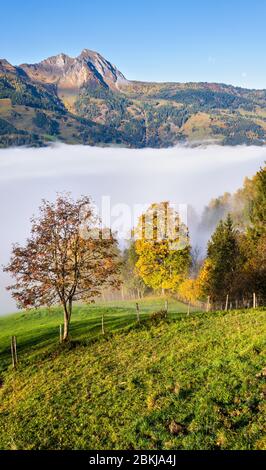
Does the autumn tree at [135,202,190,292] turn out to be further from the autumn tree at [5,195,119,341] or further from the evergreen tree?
the autumn tree at [5,195,119,341]

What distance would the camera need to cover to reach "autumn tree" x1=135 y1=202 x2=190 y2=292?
58.9 meters

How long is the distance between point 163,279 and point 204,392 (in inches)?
1626

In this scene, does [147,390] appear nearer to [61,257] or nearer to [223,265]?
[61,257]

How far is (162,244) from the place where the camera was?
5916 centimetres

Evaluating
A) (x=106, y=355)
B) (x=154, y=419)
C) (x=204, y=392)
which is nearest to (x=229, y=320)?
(x=106, y=355)

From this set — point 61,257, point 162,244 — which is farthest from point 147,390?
point 162,244

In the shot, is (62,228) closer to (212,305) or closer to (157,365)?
(157,365)

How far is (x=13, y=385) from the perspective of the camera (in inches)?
1184

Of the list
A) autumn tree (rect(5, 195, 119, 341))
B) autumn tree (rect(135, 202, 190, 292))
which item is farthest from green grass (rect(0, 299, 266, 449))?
autumn tree (rect(135, 202, 190, 292))

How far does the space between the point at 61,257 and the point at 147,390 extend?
785 inches

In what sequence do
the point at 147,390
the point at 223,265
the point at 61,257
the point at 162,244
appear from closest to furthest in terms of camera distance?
the point at 147,390 < the point at 61,257 < the point at 162,244 < the point at 223,265

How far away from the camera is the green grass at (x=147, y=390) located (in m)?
16.9

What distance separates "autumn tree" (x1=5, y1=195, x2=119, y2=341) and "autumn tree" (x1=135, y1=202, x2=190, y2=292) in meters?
18.4

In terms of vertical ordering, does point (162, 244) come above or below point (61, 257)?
above
